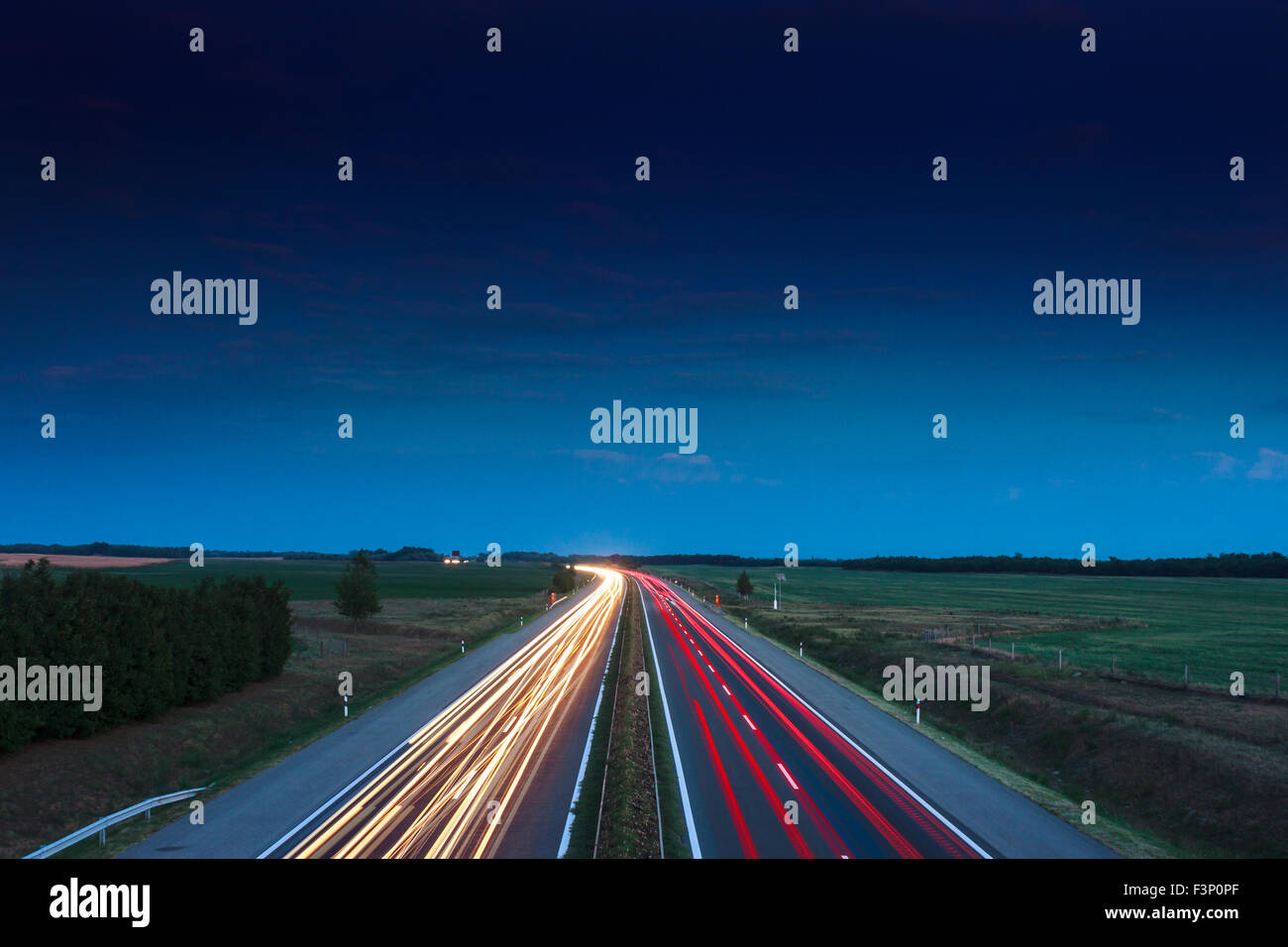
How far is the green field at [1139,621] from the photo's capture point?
48938mm

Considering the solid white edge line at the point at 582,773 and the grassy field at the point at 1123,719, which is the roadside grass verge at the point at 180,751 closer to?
the solid white edge line at the point at 582,773

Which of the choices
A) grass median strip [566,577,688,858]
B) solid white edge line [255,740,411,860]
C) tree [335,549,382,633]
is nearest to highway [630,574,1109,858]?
grass median strip [566,577,688,858]

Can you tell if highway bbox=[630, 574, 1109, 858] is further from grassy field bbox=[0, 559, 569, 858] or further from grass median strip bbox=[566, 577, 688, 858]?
grassy field bbox=[0, 559, 569, 858]

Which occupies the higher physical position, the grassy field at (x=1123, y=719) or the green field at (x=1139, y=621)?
the grassy field at (x=1123, y=719)

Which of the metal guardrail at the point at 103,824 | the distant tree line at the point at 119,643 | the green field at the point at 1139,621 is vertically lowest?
the green field at the point at 1139,621

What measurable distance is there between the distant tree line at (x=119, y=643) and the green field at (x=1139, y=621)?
4840cm

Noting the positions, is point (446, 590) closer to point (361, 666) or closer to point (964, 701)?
point (361, 666)

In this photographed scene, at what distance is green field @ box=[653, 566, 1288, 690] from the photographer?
48.9 meters

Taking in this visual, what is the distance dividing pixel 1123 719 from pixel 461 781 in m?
24.6

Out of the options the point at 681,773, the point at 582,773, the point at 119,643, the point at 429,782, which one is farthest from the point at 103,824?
the point at 681,773

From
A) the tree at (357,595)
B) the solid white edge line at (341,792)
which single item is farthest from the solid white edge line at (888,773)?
the tree at (357,595)

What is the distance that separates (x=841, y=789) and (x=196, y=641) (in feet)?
93.8

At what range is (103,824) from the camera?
1855 centimetres

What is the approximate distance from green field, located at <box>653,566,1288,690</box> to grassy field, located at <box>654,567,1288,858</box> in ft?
1.20
